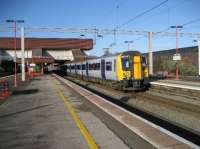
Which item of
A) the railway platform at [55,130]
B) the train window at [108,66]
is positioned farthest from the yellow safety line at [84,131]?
the train window at [108,66]

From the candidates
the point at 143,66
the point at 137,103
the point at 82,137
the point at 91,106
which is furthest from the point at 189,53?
the point at 82,137

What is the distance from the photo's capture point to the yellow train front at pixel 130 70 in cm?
2767

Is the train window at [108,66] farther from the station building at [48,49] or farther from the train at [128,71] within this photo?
the station building at [48,49]

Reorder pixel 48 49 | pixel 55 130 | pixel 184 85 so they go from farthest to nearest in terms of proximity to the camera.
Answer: pixel 48 49 < pixel 184 85 < pixel 55 130

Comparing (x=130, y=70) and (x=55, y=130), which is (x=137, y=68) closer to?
(x=130, y=70)

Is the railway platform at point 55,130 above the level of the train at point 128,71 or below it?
below

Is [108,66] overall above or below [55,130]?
above

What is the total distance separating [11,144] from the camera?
29.4 feet

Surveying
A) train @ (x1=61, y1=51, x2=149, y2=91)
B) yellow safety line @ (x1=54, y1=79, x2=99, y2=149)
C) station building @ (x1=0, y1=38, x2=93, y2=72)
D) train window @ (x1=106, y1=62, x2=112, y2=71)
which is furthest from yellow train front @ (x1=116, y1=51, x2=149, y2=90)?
station building @ (x1=0, y1=38, x2=93, y2=72)

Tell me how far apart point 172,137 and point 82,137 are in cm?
237

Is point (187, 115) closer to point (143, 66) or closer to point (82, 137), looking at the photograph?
point (82, 137)

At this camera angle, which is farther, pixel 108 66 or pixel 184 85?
pixel 108 66

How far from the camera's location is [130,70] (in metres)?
27.9

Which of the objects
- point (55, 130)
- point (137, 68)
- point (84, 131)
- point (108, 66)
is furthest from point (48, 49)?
point (84, 131)
